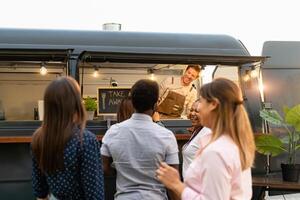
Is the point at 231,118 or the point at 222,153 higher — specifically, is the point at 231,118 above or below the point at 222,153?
above

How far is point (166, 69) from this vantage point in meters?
6.39

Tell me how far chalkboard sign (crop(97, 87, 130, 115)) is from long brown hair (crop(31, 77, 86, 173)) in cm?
283

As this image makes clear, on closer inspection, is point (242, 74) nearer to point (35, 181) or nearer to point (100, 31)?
point (100, 31)

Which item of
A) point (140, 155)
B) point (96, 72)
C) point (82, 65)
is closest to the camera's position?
point (140, 155)

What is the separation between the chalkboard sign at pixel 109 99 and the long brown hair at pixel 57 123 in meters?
2.83

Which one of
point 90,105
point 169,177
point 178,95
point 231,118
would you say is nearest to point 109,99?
point 90,105

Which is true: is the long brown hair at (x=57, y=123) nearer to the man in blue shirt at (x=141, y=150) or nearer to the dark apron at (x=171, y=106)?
the man in blue shirt at (x=141, y=150)

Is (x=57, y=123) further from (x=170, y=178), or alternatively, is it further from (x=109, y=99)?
(x=109, y=99)

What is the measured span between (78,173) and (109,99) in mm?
2922

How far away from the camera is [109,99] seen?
520 cm

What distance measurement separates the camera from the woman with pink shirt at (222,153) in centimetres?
183

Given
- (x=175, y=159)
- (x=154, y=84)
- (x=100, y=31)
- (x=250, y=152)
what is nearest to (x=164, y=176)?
(x=250, y=152)

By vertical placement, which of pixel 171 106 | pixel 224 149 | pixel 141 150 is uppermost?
pixel 224 149

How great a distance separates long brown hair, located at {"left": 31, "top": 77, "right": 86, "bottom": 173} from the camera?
2.25 metres
